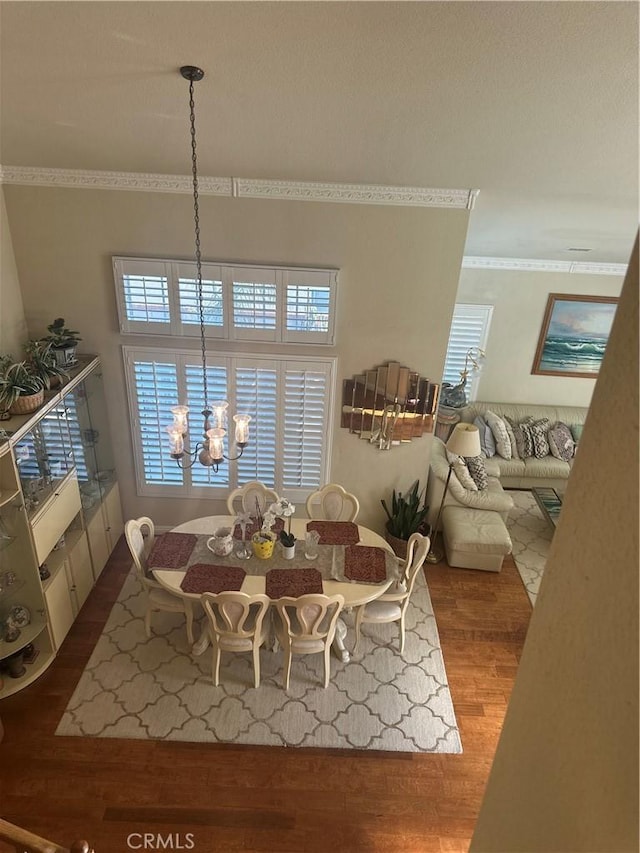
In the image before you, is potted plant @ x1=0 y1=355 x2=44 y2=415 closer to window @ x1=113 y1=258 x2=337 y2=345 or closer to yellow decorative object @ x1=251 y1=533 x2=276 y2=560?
window @ x1=113 y1=258 x2=337 y2=345

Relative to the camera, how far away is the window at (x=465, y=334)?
6.90 m

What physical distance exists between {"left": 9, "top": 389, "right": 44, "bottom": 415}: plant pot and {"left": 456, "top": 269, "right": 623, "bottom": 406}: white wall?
5433 mm

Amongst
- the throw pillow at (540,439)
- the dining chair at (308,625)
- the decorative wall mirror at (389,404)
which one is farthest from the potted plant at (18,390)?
the throw pillow at (540,439)

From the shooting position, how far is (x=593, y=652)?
0.96m

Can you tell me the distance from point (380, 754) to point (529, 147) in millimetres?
3895

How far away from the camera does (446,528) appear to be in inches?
201

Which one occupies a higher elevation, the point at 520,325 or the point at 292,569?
the point at 520,325

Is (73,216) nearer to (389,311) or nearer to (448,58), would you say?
(389,311)

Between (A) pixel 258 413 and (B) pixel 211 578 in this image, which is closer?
(B) pixel 211 578

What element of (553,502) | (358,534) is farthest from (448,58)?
(553,502)

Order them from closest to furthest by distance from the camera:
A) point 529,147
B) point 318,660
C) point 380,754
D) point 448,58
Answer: point 448,58 → point 529,147 → point 380,754 → point 318,660

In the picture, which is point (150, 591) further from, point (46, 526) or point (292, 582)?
point (292, 582)

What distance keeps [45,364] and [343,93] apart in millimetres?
2845

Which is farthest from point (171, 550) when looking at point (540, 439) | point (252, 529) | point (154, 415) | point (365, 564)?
point (540, 439)
